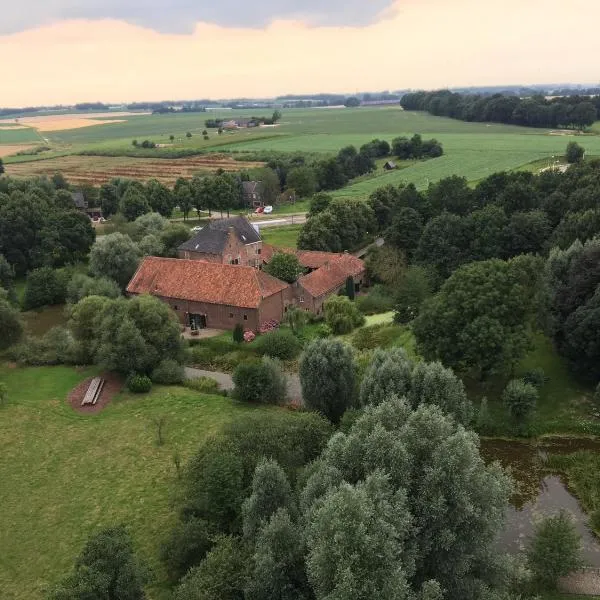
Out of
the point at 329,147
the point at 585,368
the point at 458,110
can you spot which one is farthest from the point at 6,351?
the point at 458,110

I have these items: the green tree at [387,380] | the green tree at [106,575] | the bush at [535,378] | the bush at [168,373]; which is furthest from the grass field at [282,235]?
the green tree at [106,575]

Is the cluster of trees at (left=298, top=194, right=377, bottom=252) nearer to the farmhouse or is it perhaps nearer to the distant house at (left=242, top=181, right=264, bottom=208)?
the farmhouse

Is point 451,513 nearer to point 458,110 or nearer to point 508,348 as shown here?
point 508,348

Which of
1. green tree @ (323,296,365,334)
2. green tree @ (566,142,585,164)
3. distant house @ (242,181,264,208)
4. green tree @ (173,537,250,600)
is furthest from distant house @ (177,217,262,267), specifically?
green tree @ (566,142,585,164)

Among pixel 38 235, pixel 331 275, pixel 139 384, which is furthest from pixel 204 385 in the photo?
pixel 38 235

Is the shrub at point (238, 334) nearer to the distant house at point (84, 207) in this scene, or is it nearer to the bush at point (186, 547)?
the bush at point (186, 547)
